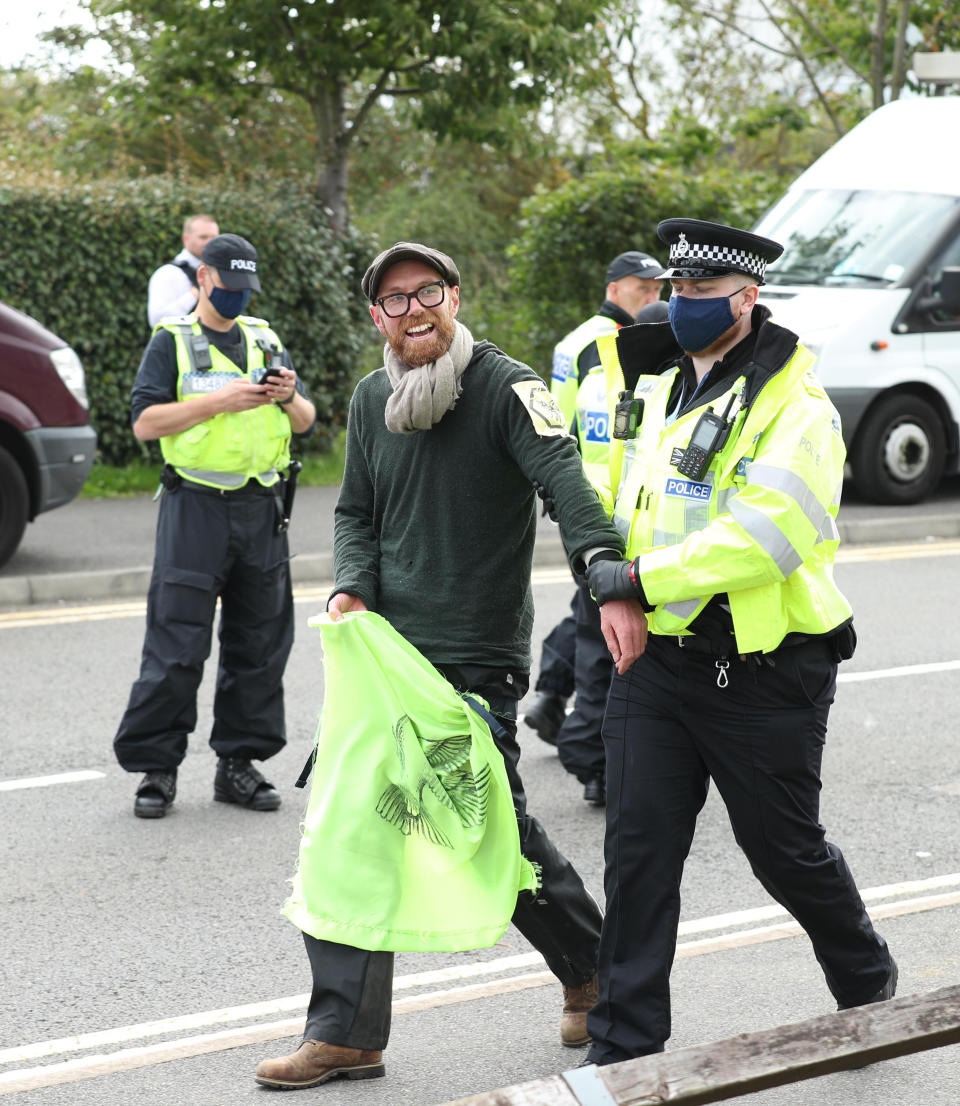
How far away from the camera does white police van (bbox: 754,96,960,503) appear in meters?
12.6

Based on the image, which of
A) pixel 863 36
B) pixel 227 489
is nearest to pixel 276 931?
pixel 227 489

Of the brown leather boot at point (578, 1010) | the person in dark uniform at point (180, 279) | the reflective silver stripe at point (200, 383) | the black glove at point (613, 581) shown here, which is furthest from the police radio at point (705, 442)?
the person in dark uniform at point (180, 279)

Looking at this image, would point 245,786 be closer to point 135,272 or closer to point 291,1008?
point 291,1008

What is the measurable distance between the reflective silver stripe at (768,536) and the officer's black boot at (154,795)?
3139 mm

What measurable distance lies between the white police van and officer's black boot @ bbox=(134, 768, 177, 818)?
311 inches

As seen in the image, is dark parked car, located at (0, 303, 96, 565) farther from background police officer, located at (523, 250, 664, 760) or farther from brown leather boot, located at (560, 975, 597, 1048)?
brown leather boot, located at (560, 975, 597, 1048)

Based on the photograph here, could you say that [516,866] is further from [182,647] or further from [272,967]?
[182,647]

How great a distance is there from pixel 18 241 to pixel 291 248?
2.39 m

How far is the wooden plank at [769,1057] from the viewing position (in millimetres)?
2545

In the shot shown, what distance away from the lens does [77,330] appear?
13023mm

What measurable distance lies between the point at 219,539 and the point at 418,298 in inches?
88.4

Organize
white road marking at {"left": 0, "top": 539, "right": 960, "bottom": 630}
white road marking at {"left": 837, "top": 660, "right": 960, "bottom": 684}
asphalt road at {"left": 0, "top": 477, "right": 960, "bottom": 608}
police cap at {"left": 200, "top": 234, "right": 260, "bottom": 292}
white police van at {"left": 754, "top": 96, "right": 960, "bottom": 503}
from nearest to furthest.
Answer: police cap at {"left": 200, "top": 234, "right": 260, "bottom": 292}, white road marking at {"left": 837, "top": 660, "right": 960, "bottom": 684}, white road marking at {"left": 0, "top": 539, "right": 960, "bottom": 630}, asphalt road at {"left": 0, "top": 477, "right": 960, "bottom": 608}, white police van at {"left": 754, "top": 96, "right": 960, "bottom": 503}

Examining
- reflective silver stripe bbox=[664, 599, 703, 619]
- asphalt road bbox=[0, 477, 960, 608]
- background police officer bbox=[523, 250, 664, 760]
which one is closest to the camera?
reflective silver stripe bbox=[664, 599, 703, 619]

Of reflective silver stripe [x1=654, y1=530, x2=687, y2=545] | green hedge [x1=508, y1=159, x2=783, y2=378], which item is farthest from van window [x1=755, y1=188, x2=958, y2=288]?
reflective silver stripe [x1=654, y1=530, x2=687, y2=545]
